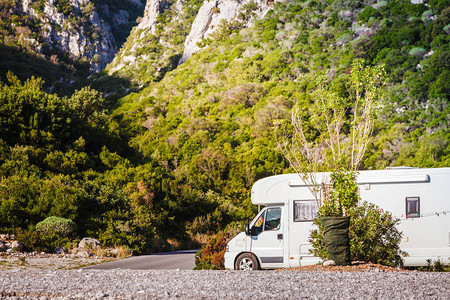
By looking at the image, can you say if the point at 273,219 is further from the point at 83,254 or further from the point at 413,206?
the point at 83,254

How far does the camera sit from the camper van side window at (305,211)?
11.7 meters

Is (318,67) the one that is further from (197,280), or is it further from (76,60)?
(76,60)

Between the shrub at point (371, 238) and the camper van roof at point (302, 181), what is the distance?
885mm

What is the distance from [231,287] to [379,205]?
601cm

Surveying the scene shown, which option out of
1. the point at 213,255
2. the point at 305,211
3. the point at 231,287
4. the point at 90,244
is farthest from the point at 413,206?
the point at 90,244

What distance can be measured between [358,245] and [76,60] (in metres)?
104

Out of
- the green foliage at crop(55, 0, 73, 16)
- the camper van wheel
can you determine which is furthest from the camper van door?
the green foliage at crop(55, 0, 73, 16)

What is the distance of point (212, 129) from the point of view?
165 feet

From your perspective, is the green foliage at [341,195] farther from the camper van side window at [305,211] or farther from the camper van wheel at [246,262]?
the camper van wheel at [246,262]

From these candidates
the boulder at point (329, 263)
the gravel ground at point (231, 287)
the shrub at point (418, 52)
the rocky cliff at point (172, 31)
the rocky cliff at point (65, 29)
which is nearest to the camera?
the gravel ground at point (231, 287)

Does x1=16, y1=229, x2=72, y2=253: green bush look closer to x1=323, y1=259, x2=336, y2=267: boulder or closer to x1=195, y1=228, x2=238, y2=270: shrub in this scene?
x1=195, y1=228, x2=238, y2=270: shrub

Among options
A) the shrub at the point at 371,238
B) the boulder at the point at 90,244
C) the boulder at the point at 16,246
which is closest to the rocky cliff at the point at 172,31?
the boulder at the point at 90,244

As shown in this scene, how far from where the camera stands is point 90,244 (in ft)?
57.2

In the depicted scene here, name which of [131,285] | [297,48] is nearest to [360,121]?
[131,285]
